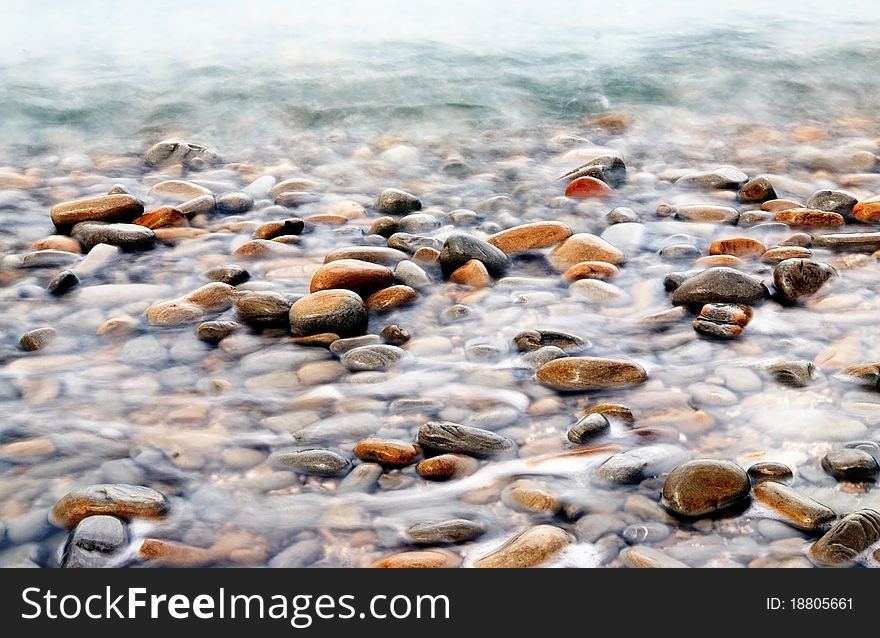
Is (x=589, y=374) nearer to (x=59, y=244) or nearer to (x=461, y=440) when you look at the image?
(x=461, y=440)

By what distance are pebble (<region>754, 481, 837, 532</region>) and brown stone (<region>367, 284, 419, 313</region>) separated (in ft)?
4.67

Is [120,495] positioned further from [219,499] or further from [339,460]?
[339,460]

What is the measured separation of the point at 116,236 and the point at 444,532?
7.36ft

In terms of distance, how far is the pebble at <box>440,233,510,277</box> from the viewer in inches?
132

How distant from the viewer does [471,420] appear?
2.42 meters

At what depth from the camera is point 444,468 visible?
7.17ft

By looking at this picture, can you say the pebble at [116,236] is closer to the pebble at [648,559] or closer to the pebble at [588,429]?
the pebble at [588,429]

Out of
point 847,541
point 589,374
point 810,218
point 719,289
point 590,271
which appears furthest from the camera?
point 810,218

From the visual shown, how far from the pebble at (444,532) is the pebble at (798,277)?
1592mm

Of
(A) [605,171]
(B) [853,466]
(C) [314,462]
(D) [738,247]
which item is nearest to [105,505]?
(C) [314,462]

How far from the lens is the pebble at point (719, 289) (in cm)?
300

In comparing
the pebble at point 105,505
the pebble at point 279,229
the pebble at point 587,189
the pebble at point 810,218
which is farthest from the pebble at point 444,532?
the pebble at point 587,189

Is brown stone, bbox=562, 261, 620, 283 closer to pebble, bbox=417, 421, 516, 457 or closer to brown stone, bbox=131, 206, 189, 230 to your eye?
pebble, bbox=417, 421, 516, 457

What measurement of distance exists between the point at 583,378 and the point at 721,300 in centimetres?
73
